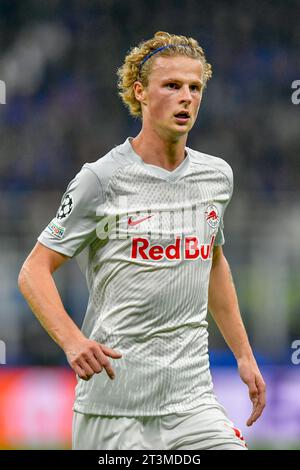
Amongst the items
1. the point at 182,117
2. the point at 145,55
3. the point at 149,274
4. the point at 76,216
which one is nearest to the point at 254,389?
the point at 149,274

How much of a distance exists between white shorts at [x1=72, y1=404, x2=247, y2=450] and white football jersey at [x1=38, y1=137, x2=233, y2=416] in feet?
0.10

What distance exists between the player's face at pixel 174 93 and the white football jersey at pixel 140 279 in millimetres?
176

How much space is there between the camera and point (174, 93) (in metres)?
3.56

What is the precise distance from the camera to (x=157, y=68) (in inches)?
144

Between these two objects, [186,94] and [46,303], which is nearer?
[46,303]

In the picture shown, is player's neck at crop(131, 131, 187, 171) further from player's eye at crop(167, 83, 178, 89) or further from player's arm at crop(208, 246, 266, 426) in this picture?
player's arm at crop(208, 246, 266, 426)

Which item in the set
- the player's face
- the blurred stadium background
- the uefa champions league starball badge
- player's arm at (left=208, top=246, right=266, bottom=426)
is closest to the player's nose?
the player's face

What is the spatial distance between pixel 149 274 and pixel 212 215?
37cm

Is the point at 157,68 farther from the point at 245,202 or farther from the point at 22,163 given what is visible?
the point at 22,163

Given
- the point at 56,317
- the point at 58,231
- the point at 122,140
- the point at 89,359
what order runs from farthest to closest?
1. the point at 122,140
2. the point at 58,231
3. the point at 56,317
4. the point at 89,359

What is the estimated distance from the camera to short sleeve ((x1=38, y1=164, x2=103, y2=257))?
347 cm

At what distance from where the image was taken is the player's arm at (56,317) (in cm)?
313

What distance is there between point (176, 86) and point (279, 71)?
8237 mm

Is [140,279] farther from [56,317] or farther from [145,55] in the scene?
[145,55]
